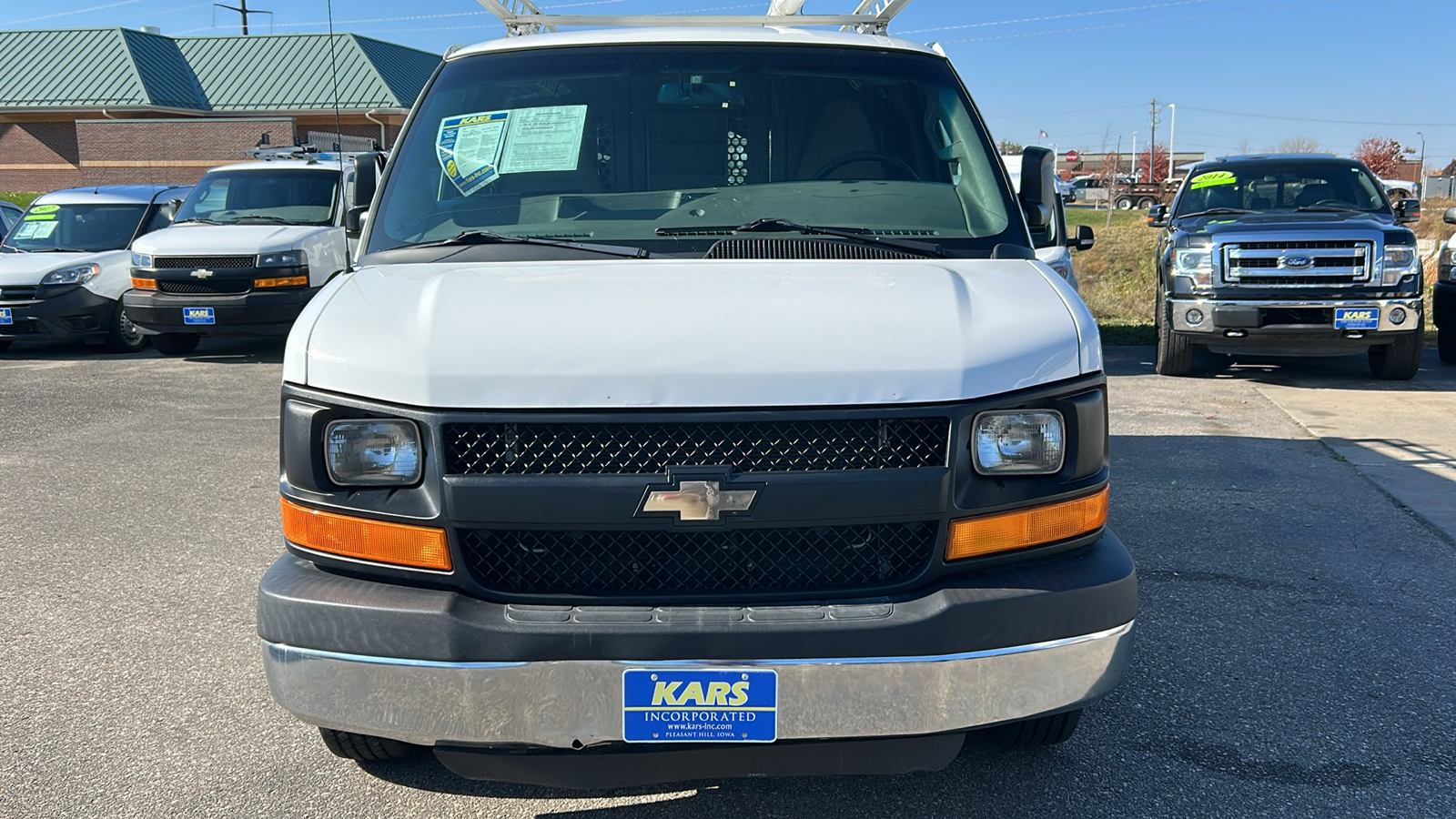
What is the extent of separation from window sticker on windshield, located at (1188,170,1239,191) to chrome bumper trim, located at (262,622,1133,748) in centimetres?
994

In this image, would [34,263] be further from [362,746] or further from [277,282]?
[362,746]

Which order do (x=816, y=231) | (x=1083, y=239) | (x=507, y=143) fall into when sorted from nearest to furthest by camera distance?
(x=816, y=231), (x=507, y=143), (x=1083, y=239)

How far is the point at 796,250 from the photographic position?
336 cm

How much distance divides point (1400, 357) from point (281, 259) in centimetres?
1028

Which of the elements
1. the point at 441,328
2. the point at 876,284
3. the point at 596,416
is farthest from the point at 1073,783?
the point at 441,328

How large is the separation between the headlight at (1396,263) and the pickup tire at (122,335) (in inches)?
478

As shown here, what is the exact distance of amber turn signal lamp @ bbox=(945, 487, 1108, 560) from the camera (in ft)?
8.61

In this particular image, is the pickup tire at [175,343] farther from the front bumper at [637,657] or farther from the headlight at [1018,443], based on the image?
the headlight at [1018,443]

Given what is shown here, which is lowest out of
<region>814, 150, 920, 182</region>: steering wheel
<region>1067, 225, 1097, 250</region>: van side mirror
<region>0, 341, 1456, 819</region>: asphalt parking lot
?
<region>0, 341, 1456, 819</region>: asphalt parking lot

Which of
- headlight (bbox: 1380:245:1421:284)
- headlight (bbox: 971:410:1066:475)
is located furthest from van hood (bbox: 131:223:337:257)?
headlight (bbox: 971:410:1066:475)

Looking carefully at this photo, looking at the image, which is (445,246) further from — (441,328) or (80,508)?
(80,508)

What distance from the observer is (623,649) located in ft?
8.15

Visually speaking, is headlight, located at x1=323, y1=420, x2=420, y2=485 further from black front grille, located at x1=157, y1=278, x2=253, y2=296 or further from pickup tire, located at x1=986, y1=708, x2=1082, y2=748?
black front grille, located at x1=157, y1=278, x2=253, y2=296

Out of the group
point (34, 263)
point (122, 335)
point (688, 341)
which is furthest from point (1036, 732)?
point (34, 263)
